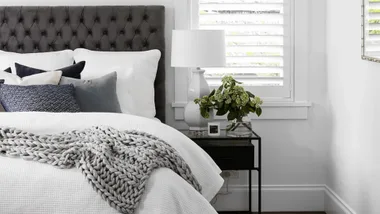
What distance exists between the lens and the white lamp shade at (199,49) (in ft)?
14.1

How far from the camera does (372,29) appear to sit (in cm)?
359

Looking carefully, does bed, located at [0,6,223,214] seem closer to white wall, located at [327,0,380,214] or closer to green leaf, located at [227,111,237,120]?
green leaf, located at [227,111,237,120]

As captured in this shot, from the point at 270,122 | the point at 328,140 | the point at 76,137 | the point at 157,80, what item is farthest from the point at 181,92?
the point at 76,137

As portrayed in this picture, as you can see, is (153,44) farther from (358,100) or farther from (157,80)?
(358,100)

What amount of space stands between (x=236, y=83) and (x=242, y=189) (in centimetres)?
76

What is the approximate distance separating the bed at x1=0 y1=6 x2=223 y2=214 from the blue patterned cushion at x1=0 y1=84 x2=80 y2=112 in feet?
1.28

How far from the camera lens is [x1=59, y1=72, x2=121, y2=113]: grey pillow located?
3951 millimetres

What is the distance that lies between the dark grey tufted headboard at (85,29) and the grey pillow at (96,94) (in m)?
0.64

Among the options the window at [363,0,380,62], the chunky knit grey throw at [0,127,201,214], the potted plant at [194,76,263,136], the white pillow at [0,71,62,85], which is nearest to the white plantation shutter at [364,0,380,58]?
the window at [363,0,380,62]

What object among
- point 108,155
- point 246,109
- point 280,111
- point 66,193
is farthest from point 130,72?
point 66,193

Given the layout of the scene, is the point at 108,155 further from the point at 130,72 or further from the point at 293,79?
the point at 293,79

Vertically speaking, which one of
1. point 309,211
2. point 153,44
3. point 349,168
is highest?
point 153,44

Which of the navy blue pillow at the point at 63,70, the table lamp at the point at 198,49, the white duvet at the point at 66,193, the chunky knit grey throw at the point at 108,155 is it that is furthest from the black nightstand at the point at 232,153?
the white duvet at the point at 66,193

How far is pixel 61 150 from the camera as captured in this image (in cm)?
268
